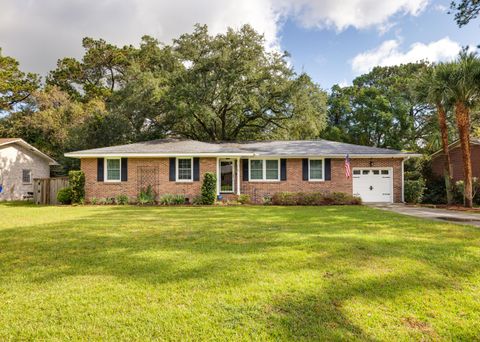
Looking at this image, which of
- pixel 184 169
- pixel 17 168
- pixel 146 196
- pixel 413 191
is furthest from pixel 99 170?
pixel 413 191

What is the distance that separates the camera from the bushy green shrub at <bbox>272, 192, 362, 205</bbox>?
14.9m

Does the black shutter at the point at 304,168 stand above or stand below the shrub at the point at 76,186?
above

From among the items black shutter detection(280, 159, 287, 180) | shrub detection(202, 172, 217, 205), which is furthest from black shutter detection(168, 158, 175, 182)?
black shutter detection(280, 159, 287, 180)

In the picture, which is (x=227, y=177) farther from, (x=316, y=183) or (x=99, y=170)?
(x=99, y=170)

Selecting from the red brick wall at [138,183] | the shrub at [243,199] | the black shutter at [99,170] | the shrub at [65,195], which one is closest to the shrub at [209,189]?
the red brick wall at [138,183]

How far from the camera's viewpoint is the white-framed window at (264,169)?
1642 cm

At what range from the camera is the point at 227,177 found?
57.6 ft

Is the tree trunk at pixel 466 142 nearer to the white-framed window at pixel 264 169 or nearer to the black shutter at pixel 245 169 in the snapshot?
the white-framed window at pixel 264 169

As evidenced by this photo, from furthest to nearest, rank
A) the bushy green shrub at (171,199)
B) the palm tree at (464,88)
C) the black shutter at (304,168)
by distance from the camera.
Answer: the black shutter at (304,168), the bushy green shrub at (171,199), the palm tree at (464,88)

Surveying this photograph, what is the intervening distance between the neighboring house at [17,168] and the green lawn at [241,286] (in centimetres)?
1860

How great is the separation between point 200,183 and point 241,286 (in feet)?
40.6

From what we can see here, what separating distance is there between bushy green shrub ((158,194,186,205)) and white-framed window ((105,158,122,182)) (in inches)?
117

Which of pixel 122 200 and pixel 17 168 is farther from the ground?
pixel 17 168

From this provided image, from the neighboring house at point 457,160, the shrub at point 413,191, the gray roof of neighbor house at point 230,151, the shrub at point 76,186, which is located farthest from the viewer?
the neighboring house at point 457,160
